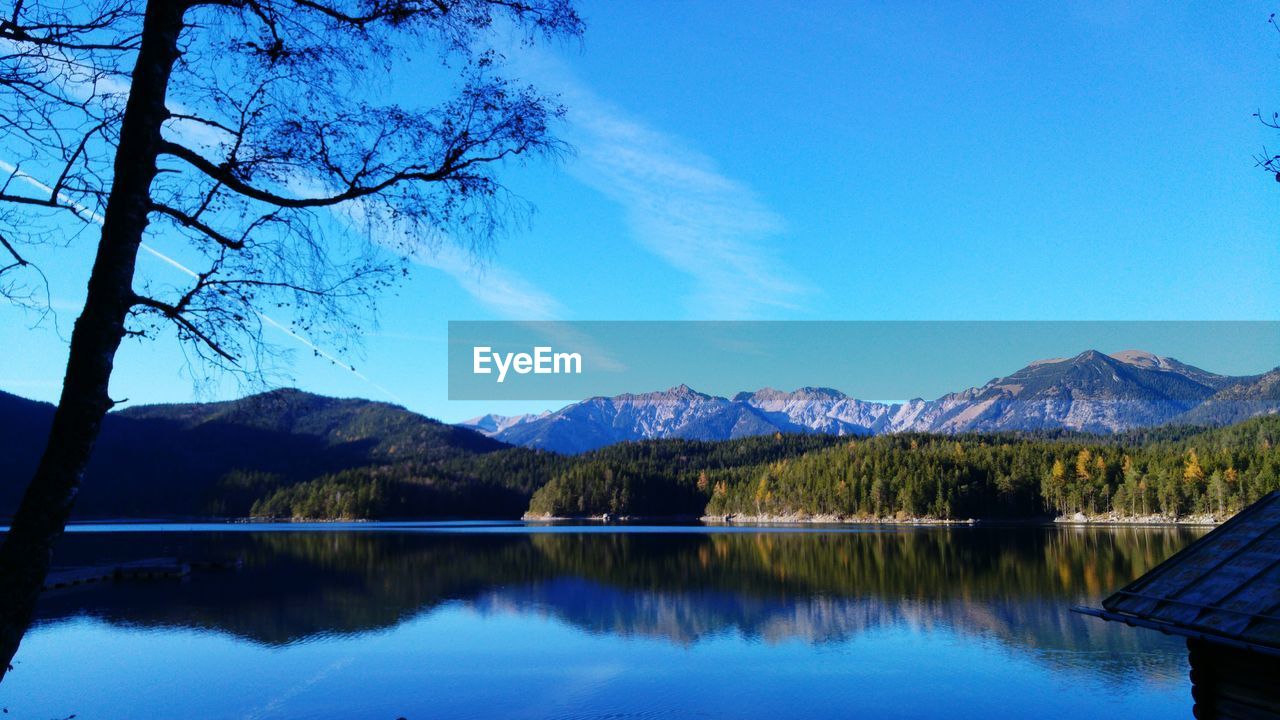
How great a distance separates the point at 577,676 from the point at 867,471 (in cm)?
16599

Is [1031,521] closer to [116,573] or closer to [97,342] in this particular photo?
[116,573]

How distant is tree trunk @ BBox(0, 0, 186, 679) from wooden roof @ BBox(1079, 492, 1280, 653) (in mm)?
11465

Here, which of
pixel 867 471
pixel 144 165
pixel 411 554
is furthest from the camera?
pixel 867 471

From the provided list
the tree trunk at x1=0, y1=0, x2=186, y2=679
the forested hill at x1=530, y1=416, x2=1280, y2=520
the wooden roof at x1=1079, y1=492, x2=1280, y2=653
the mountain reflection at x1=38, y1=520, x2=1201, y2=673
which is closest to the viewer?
the tree trunk at x1=0, y1=0, x2=186, y2=679

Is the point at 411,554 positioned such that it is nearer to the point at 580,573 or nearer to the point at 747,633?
the point at 580,573

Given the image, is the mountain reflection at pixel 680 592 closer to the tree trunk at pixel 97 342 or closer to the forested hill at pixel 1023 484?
the tree trunk at pixel 97 342

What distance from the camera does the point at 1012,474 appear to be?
170750 mm

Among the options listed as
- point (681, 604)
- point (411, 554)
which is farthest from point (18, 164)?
point (411, 554)

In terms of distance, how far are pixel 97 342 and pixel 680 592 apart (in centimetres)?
4399

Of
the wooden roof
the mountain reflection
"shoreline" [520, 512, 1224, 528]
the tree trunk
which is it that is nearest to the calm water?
the mountain reflection

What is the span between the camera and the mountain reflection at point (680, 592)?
115ft

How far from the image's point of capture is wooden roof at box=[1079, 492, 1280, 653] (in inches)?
365

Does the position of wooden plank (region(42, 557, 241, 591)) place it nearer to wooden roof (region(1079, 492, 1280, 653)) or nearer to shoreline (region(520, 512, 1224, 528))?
wooden roof (region(1079, 492, 1280, 653))

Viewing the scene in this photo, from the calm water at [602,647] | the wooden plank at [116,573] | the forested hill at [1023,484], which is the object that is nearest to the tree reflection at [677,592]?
the calm water at [602,647]
